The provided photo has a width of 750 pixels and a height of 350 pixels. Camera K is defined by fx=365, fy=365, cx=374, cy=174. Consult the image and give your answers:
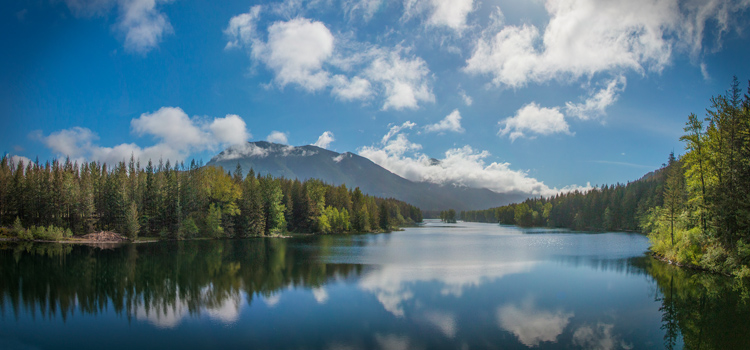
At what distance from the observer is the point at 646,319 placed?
1961 cm

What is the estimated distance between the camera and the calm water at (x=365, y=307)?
16.2m

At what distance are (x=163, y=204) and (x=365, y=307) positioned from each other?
250 ft

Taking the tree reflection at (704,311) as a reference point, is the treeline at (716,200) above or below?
above

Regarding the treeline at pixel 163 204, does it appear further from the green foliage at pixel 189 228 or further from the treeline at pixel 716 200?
the treeline at pixel 716 200

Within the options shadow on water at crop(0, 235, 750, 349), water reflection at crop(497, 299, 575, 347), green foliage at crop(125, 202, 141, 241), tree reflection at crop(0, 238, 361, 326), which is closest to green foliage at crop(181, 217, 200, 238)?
green foliage at crop(125, 202, 141, 241)

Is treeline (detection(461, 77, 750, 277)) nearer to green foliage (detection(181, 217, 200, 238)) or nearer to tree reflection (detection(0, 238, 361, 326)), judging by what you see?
tree reflection (detection(0, 238, 361, 326))

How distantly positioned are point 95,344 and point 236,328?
563 cm

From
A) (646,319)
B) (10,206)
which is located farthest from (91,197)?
(646,319)

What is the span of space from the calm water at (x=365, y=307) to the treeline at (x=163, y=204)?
43383 mm

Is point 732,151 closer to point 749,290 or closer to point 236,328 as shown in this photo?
point 749,290

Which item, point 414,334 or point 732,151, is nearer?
point 414,334

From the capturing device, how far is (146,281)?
2906 cm

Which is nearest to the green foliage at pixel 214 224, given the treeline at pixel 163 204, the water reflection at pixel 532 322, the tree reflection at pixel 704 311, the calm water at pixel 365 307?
the treeline at pixel 163 204

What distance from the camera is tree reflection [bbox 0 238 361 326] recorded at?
70.0ft
